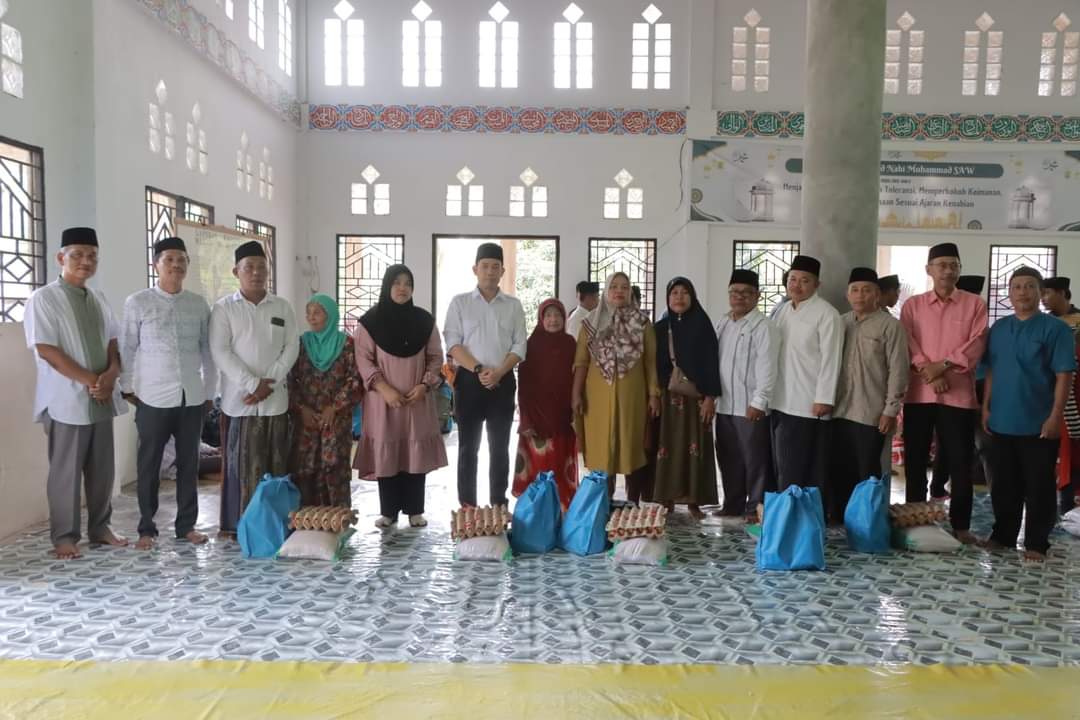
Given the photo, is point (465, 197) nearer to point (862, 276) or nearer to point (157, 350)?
point (157, 350)

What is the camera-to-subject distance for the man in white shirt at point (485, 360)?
13.2 feet

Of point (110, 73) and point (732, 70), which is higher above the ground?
point (732, 70)

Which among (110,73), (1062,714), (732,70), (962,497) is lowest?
(1062,714)

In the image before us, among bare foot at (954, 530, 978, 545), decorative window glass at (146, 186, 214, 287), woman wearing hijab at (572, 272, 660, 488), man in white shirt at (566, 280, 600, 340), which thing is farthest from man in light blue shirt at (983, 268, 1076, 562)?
decorative window glass at (146, 186, 214, 287)

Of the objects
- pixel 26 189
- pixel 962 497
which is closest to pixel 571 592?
pixel 962 497

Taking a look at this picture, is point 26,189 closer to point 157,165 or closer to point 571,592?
point 157,165

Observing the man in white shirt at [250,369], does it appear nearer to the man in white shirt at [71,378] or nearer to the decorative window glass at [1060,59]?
the man in white shirt at [71,378]

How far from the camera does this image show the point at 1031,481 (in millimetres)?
3570

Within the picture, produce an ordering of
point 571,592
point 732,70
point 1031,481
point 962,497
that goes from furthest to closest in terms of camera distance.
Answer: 1. point 732,70
2. point 962,497
3. point 1031,481
4. point 571,592

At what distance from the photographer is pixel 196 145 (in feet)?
19.9

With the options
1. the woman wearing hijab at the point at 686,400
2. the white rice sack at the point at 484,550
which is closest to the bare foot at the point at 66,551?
the white rice sack at the point at 484,550

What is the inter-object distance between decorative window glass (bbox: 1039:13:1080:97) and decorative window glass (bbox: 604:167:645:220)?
4360 millimetres

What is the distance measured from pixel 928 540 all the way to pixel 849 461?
1.61 ft

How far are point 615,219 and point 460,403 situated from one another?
4.92 meters
